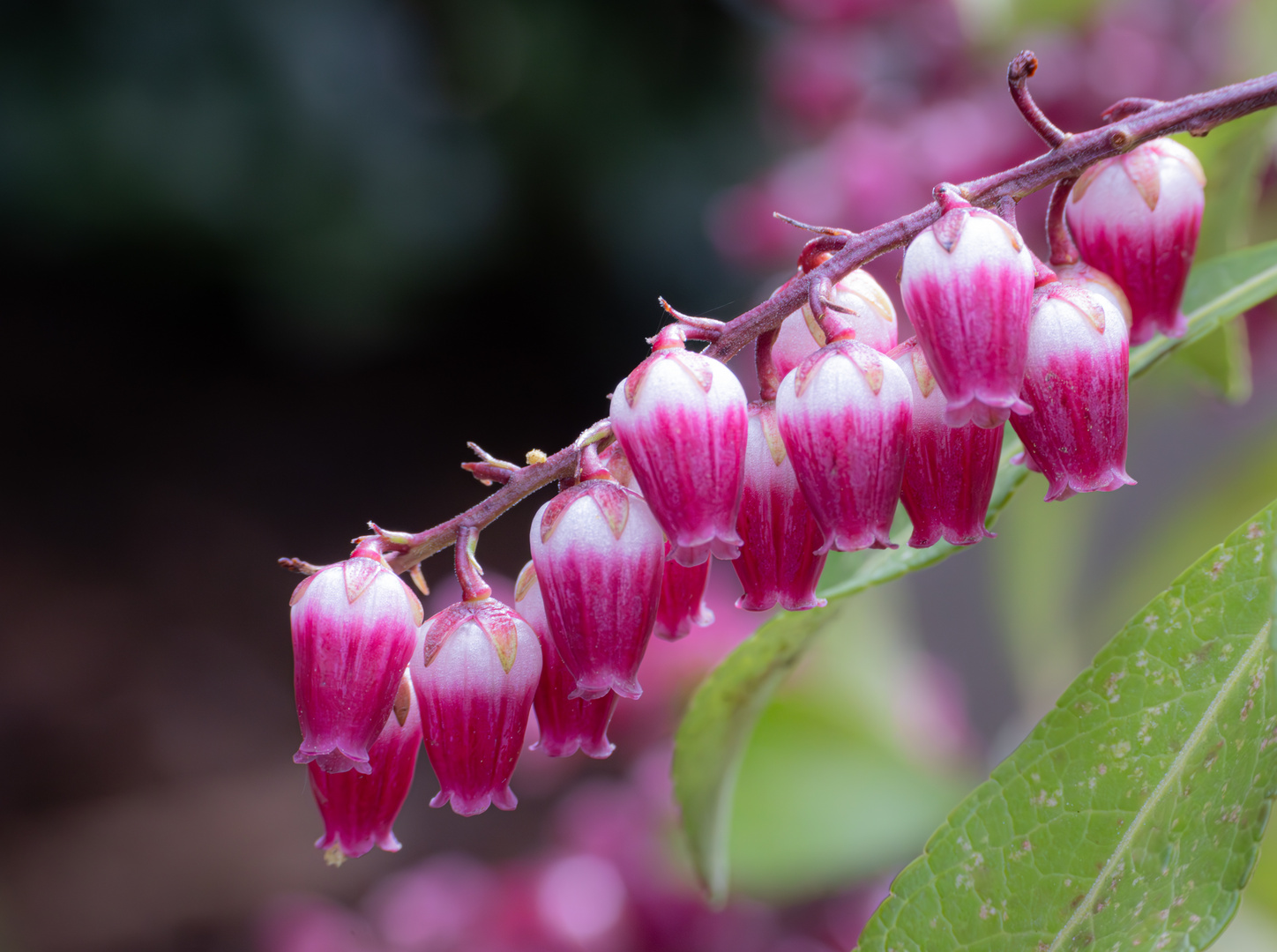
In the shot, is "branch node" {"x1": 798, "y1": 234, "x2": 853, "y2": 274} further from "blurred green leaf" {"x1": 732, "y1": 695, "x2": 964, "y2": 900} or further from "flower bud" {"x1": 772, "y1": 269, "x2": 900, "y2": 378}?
"blurred green leaf" {"x1": 732, "y1": 695, "x2": 964, "y2": 900}

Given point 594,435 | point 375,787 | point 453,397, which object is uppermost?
point 453,397

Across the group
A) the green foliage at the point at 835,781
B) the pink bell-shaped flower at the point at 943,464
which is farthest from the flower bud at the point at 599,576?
the green foliage at the point at 835,781

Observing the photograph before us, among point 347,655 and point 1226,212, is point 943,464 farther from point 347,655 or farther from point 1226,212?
point 1226,212

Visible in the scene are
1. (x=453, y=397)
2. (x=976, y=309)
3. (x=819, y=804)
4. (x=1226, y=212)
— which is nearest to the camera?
(x=976, y=309)

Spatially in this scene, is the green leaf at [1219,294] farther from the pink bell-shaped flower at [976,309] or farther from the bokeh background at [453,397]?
the pink bell-shaped flower at [976,309]

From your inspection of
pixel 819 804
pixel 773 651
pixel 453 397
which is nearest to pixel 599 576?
pixel 773 651

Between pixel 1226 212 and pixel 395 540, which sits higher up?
pixel 1226 212

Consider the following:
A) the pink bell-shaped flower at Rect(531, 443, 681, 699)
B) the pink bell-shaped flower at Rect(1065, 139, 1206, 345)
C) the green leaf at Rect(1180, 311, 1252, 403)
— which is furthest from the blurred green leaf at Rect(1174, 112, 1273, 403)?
the pink bell-shaped flower at Rect(531, 443, 681, 699)

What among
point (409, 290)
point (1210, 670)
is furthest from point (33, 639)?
point (1210, 670)
